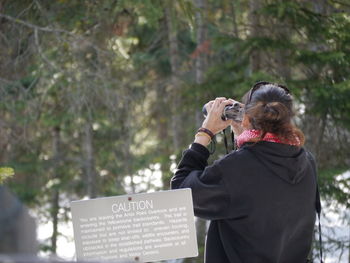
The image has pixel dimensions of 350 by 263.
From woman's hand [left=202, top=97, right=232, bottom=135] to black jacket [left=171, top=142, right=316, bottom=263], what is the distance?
250 millimetres

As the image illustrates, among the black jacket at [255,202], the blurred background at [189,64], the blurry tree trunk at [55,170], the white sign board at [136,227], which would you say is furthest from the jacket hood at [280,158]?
the blurry tree trunk at [55,170]

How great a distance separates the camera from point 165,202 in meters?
3.06

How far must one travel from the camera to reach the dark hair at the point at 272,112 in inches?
120

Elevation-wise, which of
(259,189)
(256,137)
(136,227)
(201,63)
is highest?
(201,63)

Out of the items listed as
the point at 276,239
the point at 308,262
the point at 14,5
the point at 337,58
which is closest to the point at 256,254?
the point at 276,239

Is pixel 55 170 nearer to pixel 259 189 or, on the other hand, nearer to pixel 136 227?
pixel 136 227

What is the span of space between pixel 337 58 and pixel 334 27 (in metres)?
0.40

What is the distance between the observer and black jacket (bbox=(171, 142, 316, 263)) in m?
3.00

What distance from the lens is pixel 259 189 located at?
301 centimetres

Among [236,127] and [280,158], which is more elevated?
[236,127]

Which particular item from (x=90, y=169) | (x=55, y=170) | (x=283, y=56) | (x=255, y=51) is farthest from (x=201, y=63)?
(x=55, y=170)

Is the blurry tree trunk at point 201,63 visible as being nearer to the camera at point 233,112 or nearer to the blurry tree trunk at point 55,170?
the blurry tree trunk at point 55,170

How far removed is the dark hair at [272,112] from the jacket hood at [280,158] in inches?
1.7

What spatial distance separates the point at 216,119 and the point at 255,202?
1.73 feet
